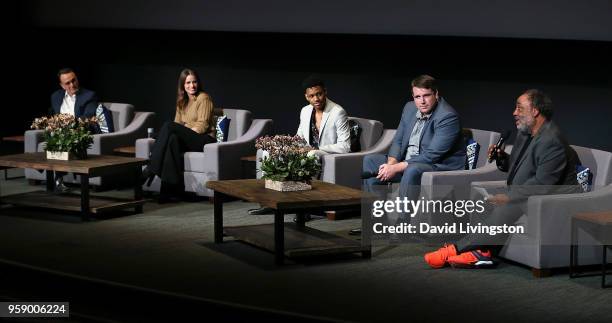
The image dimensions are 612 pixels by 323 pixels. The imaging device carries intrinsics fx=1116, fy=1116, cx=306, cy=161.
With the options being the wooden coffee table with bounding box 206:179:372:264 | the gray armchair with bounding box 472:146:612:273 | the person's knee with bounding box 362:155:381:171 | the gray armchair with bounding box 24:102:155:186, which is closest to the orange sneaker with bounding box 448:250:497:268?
the gray armchair with bounding box 472:146:612:273

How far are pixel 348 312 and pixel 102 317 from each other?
1.36 m

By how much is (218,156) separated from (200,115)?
527mm

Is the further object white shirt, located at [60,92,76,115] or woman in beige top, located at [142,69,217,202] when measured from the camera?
white shirt, located at [60,92,76,115]

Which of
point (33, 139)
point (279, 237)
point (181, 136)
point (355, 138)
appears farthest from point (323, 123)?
point (33, 139)

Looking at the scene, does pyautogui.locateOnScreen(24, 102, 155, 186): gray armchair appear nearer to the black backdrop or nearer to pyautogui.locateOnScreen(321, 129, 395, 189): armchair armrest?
the black backdrop

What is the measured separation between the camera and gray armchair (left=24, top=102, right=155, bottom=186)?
984cm

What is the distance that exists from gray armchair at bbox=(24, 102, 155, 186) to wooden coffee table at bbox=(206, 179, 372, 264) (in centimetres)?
259

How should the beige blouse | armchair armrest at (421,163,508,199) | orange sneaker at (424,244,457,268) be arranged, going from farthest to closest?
1. the beige blouse
2. armchair armrest at (421,163,508,199)
3. orange sneaker at (424,244,457,268)

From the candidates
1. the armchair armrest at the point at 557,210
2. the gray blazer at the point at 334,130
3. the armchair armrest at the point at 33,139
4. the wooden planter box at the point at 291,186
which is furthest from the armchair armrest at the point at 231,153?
the armchair armrest at the point at 557,210

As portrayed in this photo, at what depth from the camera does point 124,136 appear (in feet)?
33.1

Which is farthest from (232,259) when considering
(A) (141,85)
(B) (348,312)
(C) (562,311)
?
(A) (141,85)

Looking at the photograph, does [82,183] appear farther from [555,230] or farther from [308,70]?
[555,230]

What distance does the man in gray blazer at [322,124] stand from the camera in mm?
8461

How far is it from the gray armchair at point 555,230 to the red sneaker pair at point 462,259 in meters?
0.20
